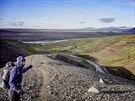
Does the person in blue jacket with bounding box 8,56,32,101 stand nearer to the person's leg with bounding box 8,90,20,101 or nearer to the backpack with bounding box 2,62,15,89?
the person's leg with bounding box 8,90,20,101

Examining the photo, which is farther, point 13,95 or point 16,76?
point 13,95

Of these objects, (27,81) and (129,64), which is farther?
(129,64)

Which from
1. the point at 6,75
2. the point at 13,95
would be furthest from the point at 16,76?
the point at 13,95

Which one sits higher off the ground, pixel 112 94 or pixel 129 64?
pixel 112 94

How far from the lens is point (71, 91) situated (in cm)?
2692

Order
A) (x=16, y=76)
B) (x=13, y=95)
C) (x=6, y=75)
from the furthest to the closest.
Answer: (x=13, y=95), (x=6, y=75), (x=16, y=76)

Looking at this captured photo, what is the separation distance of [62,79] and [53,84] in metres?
3.59

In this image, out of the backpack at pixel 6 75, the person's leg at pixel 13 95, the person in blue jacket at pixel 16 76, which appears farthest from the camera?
the person's leg at pixel 13 95

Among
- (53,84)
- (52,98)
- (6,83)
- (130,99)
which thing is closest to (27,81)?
(53,84)

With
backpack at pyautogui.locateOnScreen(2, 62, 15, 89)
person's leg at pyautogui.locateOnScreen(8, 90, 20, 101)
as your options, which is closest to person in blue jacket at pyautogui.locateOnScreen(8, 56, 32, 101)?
person's leg at pyautogui.locateOnScreen(8, 90, 20, 101)

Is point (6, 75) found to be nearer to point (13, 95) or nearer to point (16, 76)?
point (16, 76)

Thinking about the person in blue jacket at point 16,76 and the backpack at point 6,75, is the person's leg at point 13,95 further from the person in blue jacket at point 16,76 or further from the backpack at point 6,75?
the backpack at point 6,75

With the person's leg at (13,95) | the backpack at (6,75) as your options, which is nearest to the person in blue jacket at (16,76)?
the person's leg at (13,95)

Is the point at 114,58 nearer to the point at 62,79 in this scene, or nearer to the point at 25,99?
the point at 62,79
